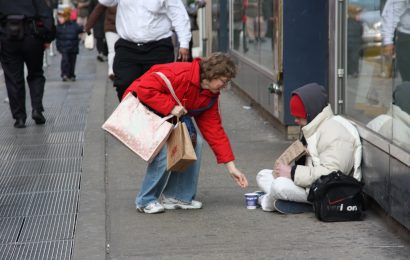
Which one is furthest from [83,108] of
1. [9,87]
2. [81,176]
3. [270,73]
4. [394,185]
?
[394,185]

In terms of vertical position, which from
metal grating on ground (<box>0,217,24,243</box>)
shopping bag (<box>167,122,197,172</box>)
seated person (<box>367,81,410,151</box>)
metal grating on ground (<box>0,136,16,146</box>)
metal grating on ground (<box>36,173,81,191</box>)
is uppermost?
seated person (<box>367,81,410,151</box>)

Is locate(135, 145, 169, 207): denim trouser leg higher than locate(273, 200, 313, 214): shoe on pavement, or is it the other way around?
locate(135, 145, 169, 207): denim trouser leg

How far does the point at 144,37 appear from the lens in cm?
874

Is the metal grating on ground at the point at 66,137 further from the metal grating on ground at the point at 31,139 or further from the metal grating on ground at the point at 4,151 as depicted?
the metal grating on ground at the point at 4,151

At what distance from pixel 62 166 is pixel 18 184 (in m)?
0.75

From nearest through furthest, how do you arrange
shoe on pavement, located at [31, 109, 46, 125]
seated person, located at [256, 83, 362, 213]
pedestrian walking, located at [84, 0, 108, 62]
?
seated person, located at [256, 83, 362, 213] → shoe on pavement, located at [31, 109, 46, 125] → pedestrian walking, located at [84, 0, 108, 62]

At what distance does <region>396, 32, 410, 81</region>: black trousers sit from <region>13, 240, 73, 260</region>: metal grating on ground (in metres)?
2.28

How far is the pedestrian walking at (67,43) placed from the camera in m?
16.9

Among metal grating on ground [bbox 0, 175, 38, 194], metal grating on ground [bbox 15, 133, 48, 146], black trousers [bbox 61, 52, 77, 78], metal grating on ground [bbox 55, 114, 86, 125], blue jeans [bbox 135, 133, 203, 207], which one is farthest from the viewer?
black trousers [bbox 61, 52, 77, 78]

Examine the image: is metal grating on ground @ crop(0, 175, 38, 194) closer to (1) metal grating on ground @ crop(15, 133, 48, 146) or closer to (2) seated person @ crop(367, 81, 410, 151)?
(1) metal grating on ground @ crop(15, 133, 48, 146)

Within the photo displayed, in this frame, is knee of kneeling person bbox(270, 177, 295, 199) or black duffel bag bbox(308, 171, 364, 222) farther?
knee of kneeling person bbox(270, 177, 295, 199)

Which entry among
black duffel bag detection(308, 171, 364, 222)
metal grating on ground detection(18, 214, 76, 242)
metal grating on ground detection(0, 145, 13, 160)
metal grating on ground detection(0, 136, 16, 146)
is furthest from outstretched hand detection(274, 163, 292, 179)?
metal grating on ground detection(0, 136, 16, 146)

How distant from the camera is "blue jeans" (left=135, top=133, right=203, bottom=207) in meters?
6.77

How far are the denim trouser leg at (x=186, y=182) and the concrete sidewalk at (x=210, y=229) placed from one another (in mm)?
120
